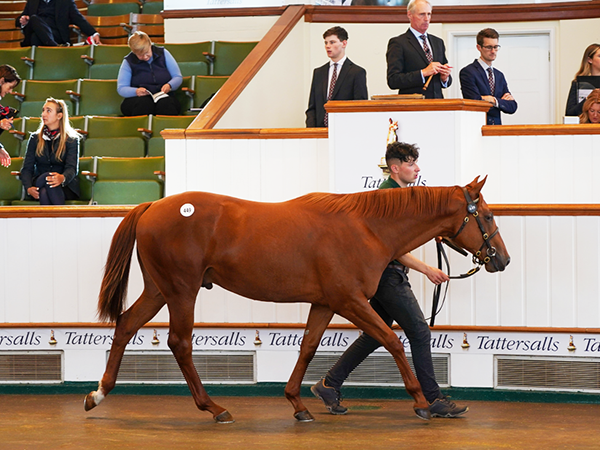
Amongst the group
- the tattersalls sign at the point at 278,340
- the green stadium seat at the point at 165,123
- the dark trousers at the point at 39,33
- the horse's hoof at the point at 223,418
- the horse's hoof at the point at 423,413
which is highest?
the dark trousers at the point at 39,33

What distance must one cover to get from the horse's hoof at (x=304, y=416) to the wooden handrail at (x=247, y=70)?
7.62ft

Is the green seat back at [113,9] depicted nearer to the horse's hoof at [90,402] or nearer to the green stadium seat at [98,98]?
the green stadium seat at [98,98]

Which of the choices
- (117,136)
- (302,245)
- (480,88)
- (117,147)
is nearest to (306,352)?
(302,245)

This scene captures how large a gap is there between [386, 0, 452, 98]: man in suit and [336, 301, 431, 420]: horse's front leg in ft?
7.01

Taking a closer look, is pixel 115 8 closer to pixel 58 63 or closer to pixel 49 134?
pixel 58 63

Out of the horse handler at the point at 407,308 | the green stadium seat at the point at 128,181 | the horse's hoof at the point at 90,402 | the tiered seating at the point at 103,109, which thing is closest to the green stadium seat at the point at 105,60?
the tiered seating at the point at 103,109

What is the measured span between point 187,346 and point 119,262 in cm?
66

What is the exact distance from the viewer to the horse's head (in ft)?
15.8

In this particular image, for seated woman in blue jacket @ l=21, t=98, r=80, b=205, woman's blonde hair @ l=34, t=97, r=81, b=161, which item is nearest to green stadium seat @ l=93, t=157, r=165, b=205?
seated woman in blue jacket @ l=21, t=98, r=80, b=205

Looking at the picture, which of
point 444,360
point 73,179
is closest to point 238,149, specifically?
point 73,179

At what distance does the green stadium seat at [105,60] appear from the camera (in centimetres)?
916

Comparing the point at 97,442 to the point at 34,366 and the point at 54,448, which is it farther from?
the point at 34,366

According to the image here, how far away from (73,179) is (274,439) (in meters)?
3.28

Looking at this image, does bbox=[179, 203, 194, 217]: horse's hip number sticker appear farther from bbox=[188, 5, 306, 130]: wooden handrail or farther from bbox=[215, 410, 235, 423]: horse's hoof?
bbox=[188, 5, 306, 130]: wooden handrail
